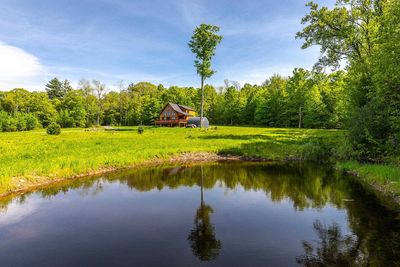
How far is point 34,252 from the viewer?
29.8ft

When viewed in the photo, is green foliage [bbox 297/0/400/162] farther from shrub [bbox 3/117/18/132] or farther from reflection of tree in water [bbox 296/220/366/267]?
shrub [bbox 3/117/18/132]

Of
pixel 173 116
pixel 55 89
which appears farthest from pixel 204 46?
pixel 55 89

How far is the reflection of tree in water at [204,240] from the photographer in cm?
900

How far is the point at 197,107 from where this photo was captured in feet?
371

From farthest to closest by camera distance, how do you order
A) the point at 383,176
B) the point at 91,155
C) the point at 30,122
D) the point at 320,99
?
1. the point at 30,122
2. the point at 320,99
3. the point at 91,155
4. the point at 383,176

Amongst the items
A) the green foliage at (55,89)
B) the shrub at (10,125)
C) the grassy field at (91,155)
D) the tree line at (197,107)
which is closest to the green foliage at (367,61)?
the grassy field at (91,155)

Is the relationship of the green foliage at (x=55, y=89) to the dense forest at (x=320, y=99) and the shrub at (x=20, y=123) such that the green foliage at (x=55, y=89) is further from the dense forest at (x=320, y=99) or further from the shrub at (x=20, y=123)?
the shrub at (x=20, y=123)

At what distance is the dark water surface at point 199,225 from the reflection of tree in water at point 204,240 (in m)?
0.04

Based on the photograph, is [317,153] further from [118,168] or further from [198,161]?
[118,168]

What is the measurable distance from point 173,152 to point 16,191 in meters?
16.0

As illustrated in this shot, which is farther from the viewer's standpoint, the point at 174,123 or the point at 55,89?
the point at 55,89

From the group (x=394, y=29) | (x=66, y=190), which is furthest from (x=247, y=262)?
(x=394, y=29)

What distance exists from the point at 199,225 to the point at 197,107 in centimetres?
10261

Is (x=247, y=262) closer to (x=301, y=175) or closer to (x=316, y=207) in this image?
(x=316, y=207)
